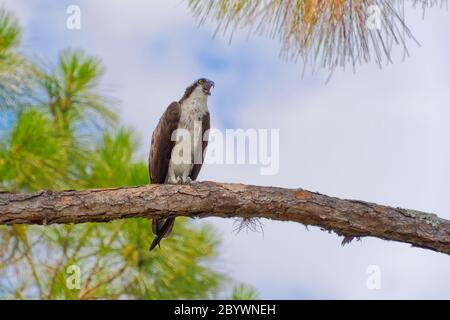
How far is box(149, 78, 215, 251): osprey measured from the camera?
552 centimetres

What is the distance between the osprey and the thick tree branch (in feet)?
3.13

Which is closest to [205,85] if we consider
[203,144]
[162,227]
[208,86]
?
[208,86]

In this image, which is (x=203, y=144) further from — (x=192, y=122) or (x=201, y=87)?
(x=201, y=87)

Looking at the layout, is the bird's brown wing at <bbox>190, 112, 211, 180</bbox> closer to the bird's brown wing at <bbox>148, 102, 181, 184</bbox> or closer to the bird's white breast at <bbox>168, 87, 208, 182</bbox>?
the bird's white breast at <bbox>168, 87, 208, 182</bbox>

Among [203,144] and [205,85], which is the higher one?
[205,85]

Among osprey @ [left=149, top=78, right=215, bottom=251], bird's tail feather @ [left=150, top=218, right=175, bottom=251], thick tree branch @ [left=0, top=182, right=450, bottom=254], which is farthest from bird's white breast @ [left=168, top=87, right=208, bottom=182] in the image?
thick tree branch @ [left=0, top=182, right=450, bottom=254]

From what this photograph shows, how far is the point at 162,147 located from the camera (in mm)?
5543

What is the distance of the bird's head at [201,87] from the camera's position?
19.0ft

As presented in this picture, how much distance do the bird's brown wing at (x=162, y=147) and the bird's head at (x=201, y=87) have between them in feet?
0.81

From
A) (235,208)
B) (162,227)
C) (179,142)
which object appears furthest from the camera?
(179,142)

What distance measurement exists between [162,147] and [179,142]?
110 millimetres
